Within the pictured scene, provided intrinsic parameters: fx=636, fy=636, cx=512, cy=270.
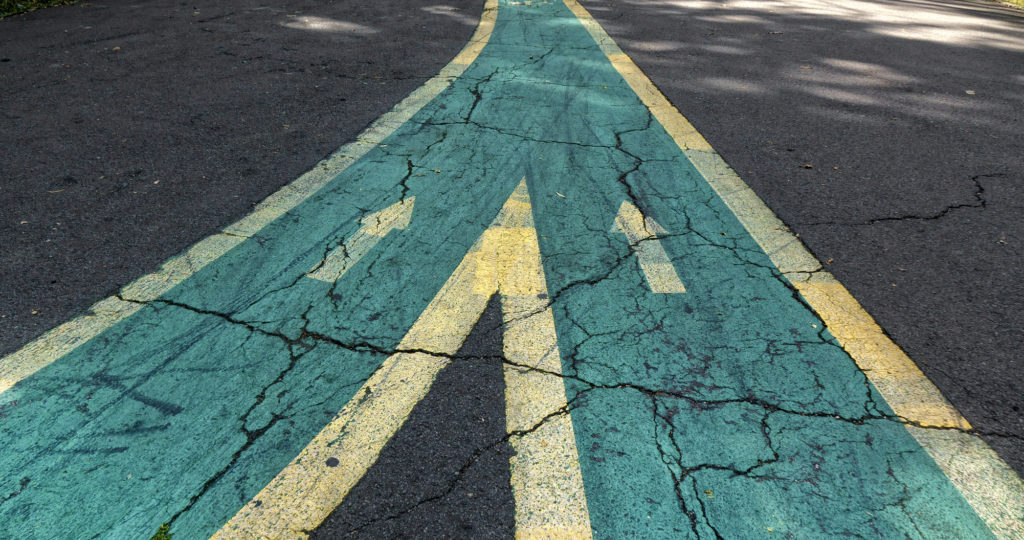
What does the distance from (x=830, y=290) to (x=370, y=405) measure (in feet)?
7.40

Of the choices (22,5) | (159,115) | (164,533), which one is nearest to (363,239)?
(164,533)

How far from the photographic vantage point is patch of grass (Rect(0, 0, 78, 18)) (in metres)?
8.02

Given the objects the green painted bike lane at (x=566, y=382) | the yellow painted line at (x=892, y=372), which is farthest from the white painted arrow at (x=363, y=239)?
the yellow painted line at (x=892, y=372)

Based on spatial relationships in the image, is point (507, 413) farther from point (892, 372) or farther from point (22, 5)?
point (22, 5)

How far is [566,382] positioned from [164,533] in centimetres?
148

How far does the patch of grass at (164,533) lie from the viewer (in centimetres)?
196

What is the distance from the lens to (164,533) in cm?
197

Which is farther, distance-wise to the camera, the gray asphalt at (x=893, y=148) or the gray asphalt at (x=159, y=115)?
the gray asphalt at (x=159, y=115)

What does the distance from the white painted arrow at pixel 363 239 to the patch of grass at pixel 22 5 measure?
7431mm

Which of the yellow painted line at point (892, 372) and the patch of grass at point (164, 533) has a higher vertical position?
the yellow painted line at point (892, 372)

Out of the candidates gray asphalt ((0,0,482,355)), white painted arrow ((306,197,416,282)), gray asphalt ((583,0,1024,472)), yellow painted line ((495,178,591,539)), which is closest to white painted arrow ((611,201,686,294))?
yellow painted line ((495,178,591,539))

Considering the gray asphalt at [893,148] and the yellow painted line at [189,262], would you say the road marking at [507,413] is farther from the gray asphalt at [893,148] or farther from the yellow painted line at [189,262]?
the gray asphalt at [893,148]

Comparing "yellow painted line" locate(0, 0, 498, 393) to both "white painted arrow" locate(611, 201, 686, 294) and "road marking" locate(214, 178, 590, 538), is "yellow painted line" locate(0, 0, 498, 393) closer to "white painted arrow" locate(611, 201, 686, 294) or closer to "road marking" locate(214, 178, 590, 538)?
"road marking" locate(214, 178, 590, 538)

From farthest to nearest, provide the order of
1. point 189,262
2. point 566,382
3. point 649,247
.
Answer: point 649,247
point 189,262
point 566,382
